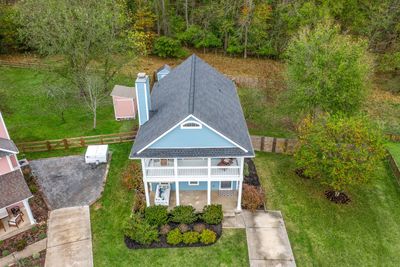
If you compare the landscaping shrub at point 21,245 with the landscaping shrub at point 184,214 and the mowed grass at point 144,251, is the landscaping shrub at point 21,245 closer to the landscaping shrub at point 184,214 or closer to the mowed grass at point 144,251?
the mowed grass at point 144,251

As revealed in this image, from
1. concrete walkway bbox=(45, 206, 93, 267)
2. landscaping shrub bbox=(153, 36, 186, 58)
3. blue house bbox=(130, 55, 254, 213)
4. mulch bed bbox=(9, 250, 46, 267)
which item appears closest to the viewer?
mulch bed bbox=(9, 250, 46, 267)

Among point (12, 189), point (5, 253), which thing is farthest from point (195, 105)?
point (5, 253)

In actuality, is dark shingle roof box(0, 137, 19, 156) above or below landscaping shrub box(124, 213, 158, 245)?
above

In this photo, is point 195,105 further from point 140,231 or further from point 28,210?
point 28,210

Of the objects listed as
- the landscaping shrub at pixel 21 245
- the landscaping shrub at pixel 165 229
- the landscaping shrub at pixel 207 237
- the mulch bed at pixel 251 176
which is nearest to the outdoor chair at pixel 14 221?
the landscaping shrub at pixel 21 245

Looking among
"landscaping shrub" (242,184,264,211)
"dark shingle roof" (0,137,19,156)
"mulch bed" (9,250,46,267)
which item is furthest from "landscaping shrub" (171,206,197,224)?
"dark shingle roof" (0,137,19,156)

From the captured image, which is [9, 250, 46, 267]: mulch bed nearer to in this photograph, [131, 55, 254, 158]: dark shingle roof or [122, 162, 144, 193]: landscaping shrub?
[122, 162, 144, 193]: landscaping shrub
